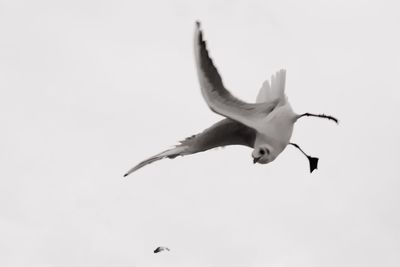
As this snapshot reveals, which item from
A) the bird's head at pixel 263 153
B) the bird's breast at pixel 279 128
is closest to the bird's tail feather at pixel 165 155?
the bird's head at pixel 263 153

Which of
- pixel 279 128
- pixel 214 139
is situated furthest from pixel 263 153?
pixel 214 139

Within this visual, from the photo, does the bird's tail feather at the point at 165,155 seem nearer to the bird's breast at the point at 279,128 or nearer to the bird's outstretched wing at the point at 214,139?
the bird's outstretched wing at the point at 214,139

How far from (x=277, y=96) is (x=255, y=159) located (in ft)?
9.01

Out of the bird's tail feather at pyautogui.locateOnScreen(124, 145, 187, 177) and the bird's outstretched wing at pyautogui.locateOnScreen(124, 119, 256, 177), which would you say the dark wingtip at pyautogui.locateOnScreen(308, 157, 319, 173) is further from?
the bird's tail feather at pyautogui.locateOnScreen(124, 145, 187, 177)

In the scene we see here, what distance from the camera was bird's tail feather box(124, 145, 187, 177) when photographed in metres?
28.3

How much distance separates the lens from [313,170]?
3139 centimetres

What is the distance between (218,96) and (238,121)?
35.1 inches

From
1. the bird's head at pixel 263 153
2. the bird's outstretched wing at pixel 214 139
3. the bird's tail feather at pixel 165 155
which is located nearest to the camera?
the bird's head at pixel 263 153

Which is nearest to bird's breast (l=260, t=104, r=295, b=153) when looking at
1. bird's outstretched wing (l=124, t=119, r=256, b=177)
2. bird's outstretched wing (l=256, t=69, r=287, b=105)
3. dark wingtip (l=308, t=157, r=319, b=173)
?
bird's outstretched wing (l=124, t=119, r=256, b=177)

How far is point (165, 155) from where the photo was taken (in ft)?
93.0

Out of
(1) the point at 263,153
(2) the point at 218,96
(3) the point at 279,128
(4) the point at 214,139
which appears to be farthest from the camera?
(4) the point at 214,139

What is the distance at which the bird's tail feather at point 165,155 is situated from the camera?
28.3 m

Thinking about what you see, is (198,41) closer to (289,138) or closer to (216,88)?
(216,88)

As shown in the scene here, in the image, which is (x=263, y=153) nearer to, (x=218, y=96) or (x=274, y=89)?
(x=218, y=96)
